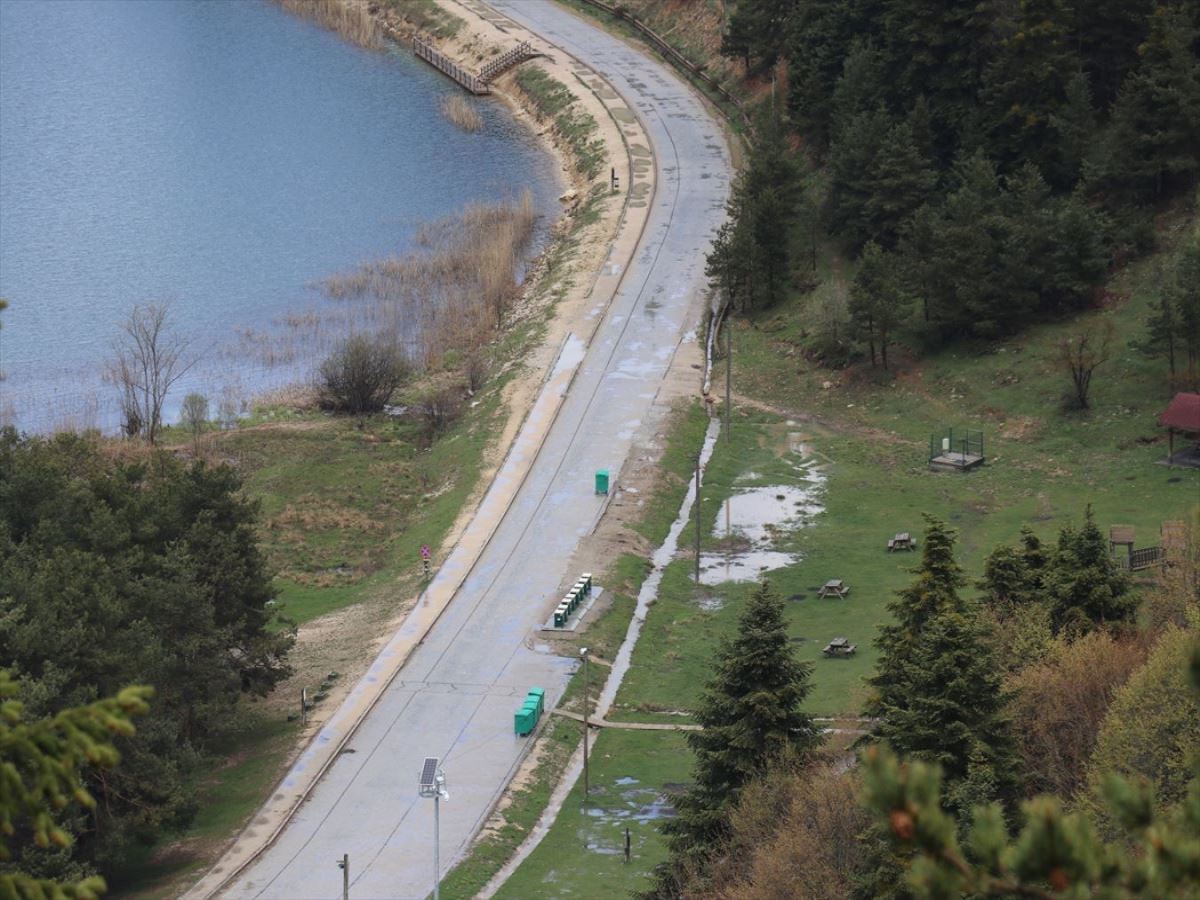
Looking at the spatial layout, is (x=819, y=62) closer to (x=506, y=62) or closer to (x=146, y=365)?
(x=146, y=365)

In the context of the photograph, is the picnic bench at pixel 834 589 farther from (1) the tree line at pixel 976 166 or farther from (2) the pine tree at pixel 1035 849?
(2) the pine tree at pixel 1035 849

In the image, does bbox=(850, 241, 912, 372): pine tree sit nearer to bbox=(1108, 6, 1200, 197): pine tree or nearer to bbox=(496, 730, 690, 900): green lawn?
bbox=(1108, 6, 1200, 197): pine tree

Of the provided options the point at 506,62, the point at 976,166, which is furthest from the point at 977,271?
the point at 506,62

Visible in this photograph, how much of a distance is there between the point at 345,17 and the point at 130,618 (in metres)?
94.8

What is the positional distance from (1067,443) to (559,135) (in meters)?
52.3

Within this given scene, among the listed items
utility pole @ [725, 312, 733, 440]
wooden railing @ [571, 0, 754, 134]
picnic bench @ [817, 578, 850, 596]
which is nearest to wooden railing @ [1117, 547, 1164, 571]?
picnic bench @ [817, 578, 850, 596]

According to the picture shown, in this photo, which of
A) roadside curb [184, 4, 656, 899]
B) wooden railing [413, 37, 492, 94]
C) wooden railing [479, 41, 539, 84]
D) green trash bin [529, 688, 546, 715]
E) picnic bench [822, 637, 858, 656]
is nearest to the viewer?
roadside curb [184, 4, 656, 899]

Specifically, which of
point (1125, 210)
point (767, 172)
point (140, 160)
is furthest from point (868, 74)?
point (140, 160)

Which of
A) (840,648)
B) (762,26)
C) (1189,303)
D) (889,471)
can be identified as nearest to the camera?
(840,648)

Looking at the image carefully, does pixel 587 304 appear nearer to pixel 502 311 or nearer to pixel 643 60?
pixel 502 311

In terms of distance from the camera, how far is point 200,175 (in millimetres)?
109688

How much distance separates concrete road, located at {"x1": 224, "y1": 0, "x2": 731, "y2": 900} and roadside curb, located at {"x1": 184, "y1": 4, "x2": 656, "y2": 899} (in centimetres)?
35

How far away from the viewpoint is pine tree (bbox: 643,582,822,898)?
42562mm

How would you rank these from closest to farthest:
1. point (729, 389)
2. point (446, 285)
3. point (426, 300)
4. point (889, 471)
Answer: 1. point (889, 471)
2. point (729, 389)
3. point (426, 300)
4. point (446, 285)
